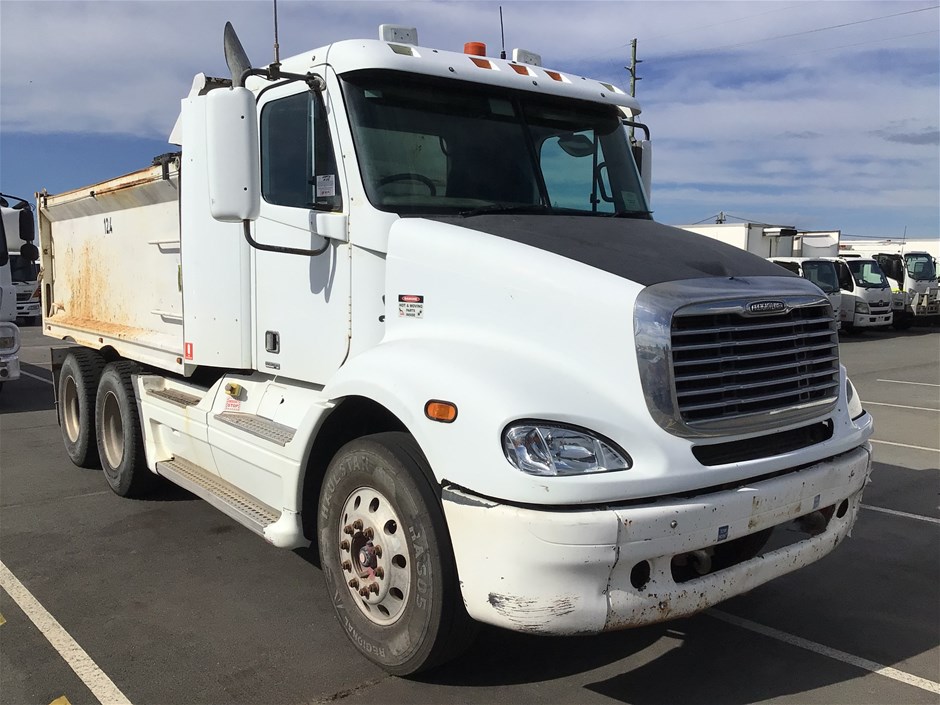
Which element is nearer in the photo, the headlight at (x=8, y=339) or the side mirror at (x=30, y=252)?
the side mirror at (x=30, y=252)

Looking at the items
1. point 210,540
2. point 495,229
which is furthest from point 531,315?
point 210,540

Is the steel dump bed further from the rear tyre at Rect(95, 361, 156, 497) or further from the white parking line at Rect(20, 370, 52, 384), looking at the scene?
the white parking line at Rect(20, 370, 52, 384)

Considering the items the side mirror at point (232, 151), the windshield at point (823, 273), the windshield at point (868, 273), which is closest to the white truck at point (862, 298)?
the windshield at point (868, 273)

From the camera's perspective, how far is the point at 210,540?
5.48 metres

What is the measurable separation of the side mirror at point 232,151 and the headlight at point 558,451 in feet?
6.48

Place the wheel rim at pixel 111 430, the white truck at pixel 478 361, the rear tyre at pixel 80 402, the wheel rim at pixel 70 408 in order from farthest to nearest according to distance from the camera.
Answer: the wheel rim at pixel 70 408 < the rear tyre at pixel 80 402 < the wheel rim at pixel 111 430 < the white truck at pixel 478 361

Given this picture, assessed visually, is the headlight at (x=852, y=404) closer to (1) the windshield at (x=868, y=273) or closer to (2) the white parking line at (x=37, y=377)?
(2) the white parking line at (x=37, y=377)

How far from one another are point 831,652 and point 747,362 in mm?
1580

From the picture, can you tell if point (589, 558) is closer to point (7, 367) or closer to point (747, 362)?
point (747, 362)

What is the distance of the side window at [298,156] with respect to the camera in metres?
4.20

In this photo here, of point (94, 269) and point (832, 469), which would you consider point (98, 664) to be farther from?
point (94, 269)

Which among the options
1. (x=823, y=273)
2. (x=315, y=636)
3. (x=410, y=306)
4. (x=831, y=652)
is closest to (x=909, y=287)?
(x=823, y=273)

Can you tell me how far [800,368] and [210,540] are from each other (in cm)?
383

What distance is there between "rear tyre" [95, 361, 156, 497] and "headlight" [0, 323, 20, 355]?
465 cm
